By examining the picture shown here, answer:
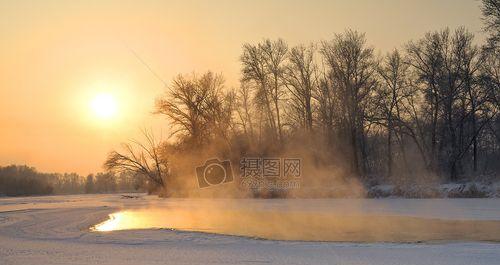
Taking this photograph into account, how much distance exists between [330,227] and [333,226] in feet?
1.08

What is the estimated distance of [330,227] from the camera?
17891 mm

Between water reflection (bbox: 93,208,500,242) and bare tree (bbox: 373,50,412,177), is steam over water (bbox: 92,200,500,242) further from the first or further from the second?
bare tree (bbox: 373,50,412,177)

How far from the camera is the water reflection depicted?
49.0 feet

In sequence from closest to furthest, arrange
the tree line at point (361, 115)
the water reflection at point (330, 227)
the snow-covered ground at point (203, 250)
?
the snow-covered ground at point (203, 250), the water reflection at point (330, 227), the tree line at point (361, 115)

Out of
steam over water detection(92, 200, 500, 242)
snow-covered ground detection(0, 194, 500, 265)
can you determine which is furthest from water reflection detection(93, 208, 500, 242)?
snow-covered ground detection(0, 194, 500, 265)

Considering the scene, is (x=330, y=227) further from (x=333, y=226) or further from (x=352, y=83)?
(x=352, y=83)

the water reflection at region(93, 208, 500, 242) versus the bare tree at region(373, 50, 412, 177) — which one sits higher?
the bare tree at region(373, 50, 412, 177)

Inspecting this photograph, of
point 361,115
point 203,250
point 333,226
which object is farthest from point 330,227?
point 361,115

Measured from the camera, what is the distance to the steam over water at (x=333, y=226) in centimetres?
1497

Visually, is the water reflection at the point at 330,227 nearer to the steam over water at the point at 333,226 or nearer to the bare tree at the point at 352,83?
the steam over water at the point at 333,226

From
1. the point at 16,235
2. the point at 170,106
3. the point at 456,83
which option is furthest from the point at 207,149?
the point at 16,235

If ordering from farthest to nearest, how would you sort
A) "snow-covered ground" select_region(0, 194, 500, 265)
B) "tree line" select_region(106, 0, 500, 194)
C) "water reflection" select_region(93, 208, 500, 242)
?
"tree line" select_region(106, 0, 500, 194) < "water reflection" select_region(93, 208, 500, 242) < "snow-covered ground" select_region(0, 194, 500, 265)

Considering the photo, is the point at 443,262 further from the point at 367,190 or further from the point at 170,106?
the point at 170,106

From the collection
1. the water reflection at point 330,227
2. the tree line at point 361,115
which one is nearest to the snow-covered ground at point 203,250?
the water reflection at point 330,227
